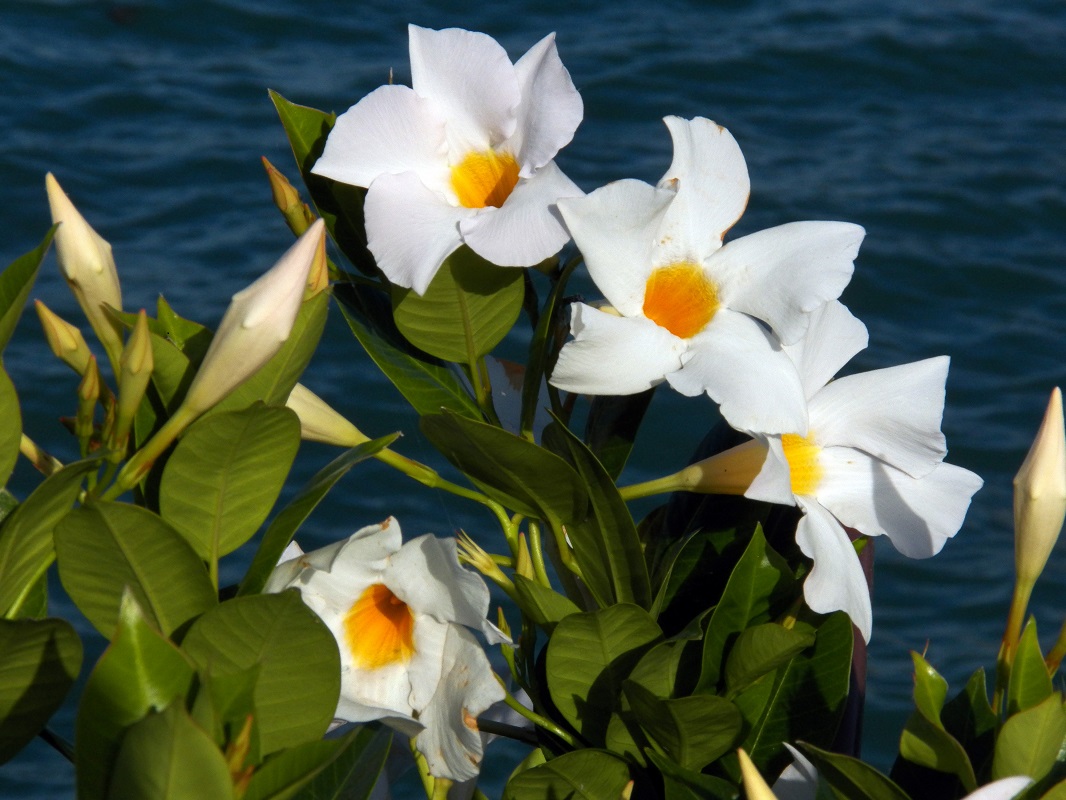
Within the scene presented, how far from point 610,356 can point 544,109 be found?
124 mm

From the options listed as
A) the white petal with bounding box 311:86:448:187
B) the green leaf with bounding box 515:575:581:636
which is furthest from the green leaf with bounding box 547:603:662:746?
the white petal with bounding box 311:86:448:187

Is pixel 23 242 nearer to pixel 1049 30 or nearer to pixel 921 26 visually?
pixel 921 26

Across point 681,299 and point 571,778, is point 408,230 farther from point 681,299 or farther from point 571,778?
point 571,778

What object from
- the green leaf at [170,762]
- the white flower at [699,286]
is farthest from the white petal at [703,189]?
the green leaf at [170,762]

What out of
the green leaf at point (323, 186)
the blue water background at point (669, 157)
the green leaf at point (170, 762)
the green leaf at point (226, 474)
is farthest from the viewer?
the blue water background at point (669, 157)

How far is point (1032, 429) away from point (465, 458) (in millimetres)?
2429

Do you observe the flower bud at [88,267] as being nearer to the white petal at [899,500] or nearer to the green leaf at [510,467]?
the green leaf at [510,467]

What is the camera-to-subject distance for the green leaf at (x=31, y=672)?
1.54 ft

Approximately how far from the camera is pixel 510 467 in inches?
21.6

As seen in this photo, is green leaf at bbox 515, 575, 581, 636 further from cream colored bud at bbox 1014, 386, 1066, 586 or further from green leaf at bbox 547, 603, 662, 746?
cream colored bud at bbox 1014, 386, 1066, 586

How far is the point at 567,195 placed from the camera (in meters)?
0.56

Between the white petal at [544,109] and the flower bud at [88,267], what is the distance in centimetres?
20

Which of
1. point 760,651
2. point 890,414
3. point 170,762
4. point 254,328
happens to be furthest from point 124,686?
point 890,414

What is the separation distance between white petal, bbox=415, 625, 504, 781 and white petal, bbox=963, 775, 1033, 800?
0.69ft
